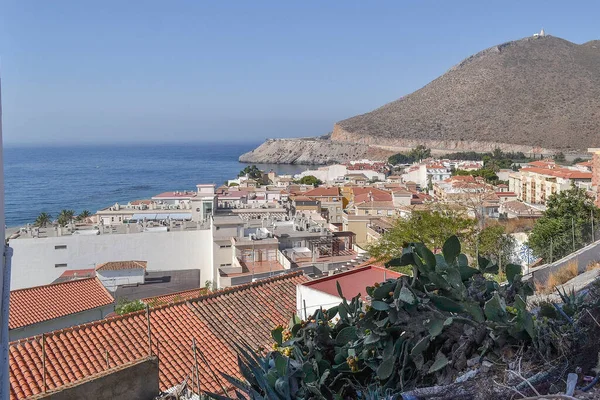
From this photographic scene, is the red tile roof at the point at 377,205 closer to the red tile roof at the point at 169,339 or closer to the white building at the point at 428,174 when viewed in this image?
the white building at the point at 428,174

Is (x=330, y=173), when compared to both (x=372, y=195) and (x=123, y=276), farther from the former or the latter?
(x=123, y=276)

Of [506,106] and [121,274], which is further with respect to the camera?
[506,106]

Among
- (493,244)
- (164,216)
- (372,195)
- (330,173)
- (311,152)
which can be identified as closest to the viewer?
(493,244)

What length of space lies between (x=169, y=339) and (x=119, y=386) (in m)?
4.23

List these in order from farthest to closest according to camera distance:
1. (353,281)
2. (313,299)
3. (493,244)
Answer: (493,244), (353,281), (313,299)

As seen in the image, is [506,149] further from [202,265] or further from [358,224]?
[202,265]

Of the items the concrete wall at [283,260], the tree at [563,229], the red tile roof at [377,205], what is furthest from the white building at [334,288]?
the red tile roof at [377,205]

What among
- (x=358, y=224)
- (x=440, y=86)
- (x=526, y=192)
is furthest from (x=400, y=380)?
(x=440, y=86)

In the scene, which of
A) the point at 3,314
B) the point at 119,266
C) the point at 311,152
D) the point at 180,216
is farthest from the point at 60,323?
the point at 311,152

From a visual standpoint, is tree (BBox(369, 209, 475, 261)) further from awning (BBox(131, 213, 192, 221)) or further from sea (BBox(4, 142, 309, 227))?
sea (BBox(4, 142, 309, 227))

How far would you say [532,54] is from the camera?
131 m

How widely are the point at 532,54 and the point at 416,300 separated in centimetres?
14216

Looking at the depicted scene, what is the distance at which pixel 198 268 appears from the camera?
83.7 ft

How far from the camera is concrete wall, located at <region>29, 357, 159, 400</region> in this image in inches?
180
